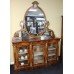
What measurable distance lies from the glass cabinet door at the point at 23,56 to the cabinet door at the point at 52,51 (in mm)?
790

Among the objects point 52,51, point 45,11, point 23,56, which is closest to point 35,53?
point 23,56

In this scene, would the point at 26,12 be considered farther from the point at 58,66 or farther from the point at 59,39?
the point at 58,66

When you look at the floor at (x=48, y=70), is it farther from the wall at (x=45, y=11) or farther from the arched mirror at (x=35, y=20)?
the arched mirror at (x=35, y=20)

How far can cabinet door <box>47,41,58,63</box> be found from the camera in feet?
17.0

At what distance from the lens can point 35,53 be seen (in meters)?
5.03

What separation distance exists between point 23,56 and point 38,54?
55 cm

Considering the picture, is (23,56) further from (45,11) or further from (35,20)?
(45,11)

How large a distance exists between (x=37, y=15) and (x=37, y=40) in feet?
2.93

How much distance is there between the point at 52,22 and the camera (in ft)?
18.0

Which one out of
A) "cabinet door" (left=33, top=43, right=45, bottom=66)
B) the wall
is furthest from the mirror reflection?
"cabinet door" (left=33, top=43, right=45, bottom=66)

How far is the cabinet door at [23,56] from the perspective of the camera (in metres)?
4.73

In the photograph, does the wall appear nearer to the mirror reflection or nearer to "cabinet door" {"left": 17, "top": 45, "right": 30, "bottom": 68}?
the mirror reflection
